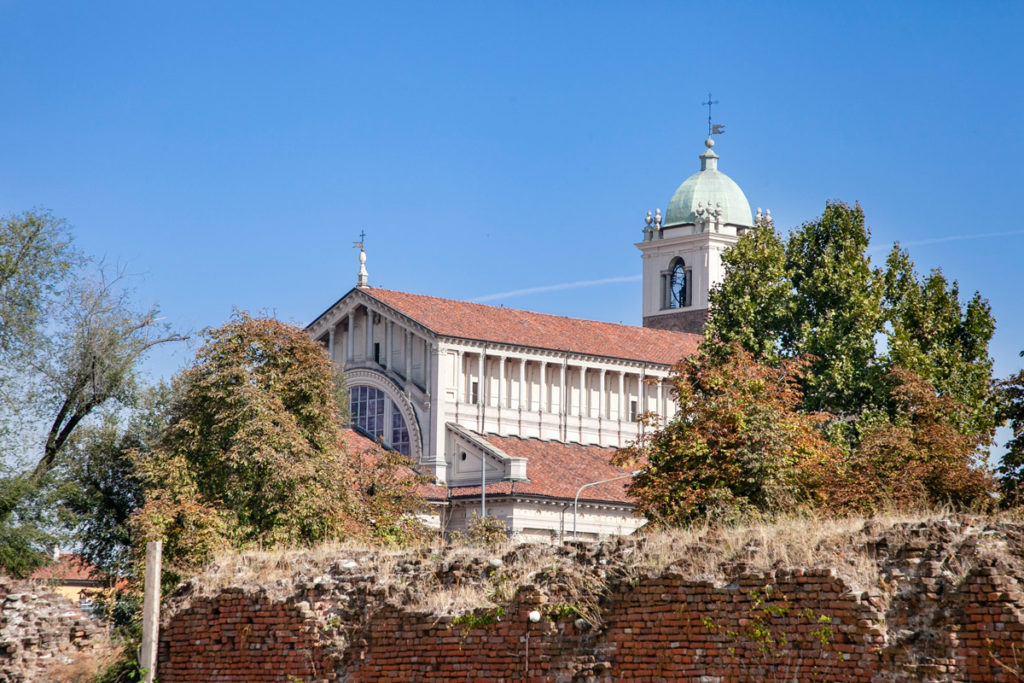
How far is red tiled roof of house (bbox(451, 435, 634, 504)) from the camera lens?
225ft

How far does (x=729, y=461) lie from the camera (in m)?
25.7

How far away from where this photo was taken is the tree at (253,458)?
29.3 metres

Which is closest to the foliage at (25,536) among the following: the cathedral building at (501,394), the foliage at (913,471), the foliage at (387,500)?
the foliage at (387,500)

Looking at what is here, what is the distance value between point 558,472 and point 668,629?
5719 centimetres

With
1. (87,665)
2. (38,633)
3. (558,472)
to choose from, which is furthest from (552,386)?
(87,665)

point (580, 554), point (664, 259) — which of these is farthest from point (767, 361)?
point (664, 259)

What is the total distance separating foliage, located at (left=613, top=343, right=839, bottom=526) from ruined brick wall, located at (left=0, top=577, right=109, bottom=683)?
9.08m

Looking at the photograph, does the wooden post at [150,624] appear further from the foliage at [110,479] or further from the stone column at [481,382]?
the stone column at [481,382]

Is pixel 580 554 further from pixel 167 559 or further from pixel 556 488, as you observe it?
pixel 556 488

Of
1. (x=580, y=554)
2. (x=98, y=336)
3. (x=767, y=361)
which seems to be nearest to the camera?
(x=580, y=554)

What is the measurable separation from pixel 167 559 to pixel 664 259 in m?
67.5

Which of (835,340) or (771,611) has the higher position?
(835,340)

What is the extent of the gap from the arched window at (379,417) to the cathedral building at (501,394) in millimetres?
71

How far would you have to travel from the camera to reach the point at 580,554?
15.5 m
